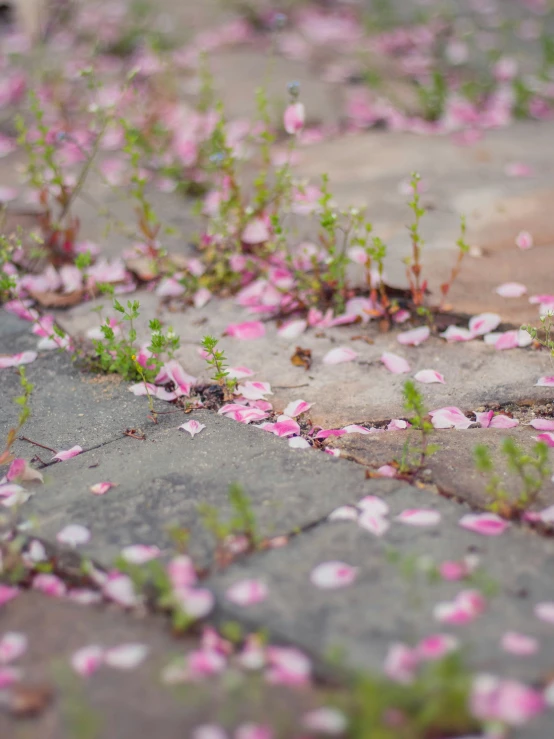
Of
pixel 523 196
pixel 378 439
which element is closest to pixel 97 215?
pixel 523 196

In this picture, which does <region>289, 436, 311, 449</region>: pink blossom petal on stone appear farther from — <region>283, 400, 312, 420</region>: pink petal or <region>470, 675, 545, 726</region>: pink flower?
<region>470, 675, 545, 726</region>: pink flower

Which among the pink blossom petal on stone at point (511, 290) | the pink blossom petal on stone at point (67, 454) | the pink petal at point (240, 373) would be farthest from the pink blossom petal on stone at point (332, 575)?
the pink blossom petal on stone at point (511, 290)

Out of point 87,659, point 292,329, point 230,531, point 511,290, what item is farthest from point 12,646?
point 511,290

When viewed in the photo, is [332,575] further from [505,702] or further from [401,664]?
[505,702]

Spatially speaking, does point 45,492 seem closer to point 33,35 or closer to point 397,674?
point 397,674

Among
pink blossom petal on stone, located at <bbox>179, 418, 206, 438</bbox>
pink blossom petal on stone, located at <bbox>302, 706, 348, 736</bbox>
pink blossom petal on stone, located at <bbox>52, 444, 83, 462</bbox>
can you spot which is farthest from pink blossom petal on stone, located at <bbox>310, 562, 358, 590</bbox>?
pink blossom petal on stone, located at <bbox>52, 444, 83, 462</bbox>

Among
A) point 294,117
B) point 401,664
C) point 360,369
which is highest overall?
point 294,117
